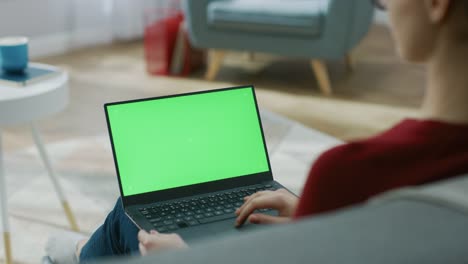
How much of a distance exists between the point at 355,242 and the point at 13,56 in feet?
6.09

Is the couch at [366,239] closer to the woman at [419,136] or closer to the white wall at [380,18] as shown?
the woman at [419,136]

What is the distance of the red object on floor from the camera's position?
4328 millimetres

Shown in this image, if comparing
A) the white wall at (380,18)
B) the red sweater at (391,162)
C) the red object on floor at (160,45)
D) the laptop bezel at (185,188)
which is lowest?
the white wall at (380,18)

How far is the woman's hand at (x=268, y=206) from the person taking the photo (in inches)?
48.3

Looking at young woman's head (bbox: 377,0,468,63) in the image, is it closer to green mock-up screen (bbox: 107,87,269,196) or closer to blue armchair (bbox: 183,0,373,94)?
green mock-up screen (bbox: 107,87,269,196)

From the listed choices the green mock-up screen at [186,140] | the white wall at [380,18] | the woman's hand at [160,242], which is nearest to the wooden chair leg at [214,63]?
the white wall at [380,18]

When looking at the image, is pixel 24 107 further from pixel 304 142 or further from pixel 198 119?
pixel 304 142

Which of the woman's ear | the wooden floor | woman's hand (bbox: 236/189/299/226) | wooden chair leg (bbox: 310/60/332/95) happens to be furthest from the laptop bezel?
wooden chair leg (bbox: 310/60/332/95)

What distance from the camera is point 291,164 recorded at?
3.06 m

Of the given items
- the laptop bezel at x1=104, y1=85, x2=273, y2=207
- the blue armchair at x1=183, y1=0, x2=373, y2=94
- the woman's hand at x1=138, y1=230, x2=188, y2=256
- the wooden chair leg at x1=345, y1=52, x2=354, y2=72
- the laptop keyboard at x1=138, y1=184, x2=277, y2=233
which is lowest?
the wooden chair leg at x1=345, y1=52, x2=354, y2=72

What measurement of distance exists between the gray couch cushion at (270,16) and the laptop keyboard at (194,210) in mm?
2542

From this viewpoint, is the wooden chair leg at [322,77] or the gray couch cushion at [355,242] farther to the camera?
the wooden chair leg at [322,77]

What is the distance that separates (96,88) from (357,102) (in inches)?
52.8

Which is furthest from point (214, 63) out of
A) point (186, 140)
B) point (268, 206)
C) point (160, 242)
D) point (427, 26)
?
point (427, 26)
